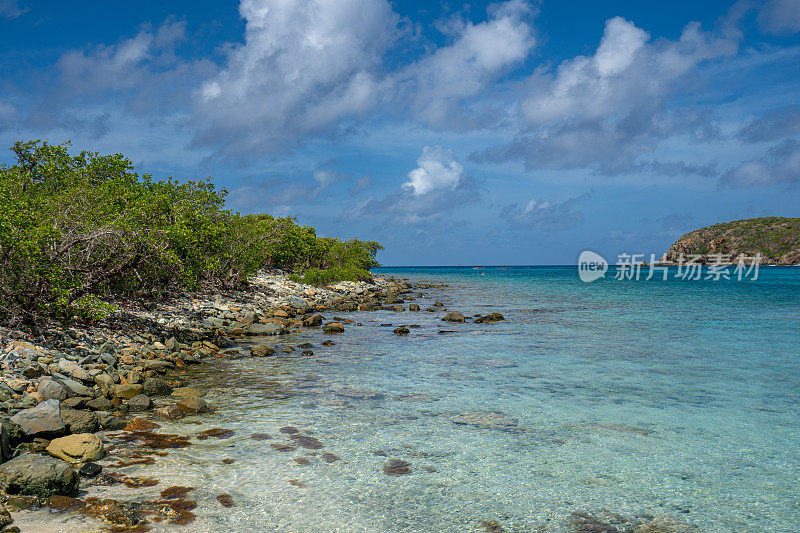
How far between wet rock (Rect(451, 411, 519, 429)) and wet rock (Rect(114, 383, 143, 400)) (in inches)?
280

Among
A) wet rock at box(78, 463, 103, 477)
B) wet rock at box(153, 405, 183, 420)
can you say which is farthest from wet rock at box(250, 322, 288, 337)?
wet rock at box(78, 463, 103, 477)

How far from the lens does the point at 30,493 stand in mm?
6375

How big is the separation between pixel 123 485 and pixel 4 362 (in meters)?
6.75

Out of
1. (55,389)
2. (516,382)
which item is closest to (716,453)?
(516,382)

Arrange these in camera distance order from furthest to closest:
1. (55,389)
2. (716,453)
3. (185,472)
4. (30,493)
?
(55,389) < (716,453) < (185,472) < (30,493)

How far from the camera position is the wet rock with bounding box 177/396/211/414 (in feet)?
34.0

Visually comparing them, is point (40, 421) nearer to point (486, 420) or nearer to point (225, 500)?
point (225, 500)

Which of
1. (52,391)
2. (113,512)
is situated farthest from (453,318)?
(113,512)

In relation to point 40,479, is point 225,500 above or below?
below

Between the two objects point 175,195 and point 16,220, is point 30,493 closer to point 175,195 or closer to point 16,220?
point 16,220

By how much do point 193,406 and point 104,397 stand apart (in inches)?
85.5

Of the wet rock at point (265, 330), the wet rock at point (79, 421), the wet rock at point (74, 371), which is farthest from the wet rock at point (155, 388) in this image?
the wet rock at point (265, 330)

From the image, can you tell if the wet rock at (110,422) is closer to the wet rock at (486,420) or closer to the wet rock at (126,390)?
the wet rock at (126,390)

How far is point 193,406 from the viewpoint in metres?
10.4
